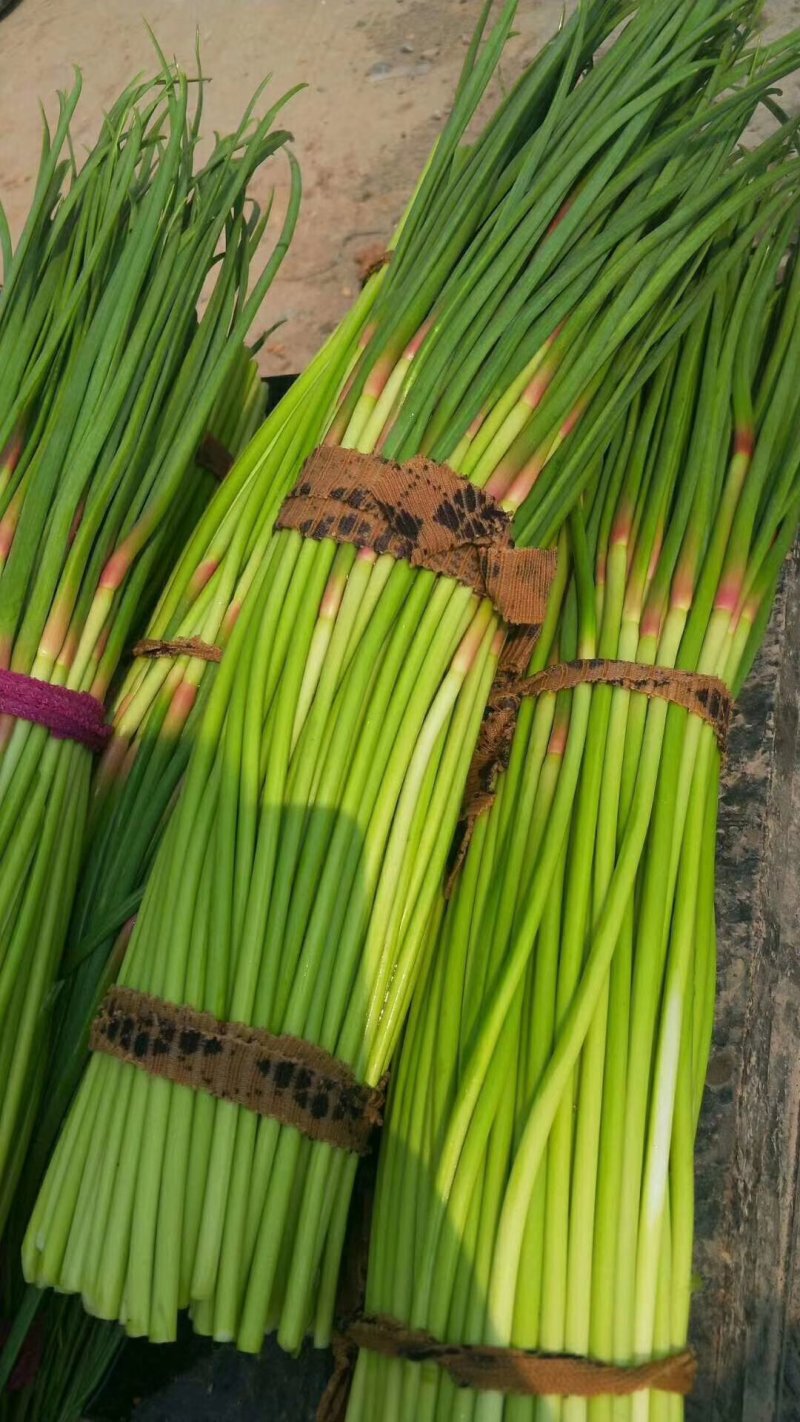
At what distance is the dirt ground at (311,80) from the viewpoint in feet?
7.36

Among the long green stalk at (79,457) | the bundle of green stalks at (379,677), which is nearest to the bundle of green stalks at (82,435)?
the long green stalk at (79,457)

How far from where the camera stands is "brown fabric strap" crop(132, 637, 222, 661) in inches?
43.8

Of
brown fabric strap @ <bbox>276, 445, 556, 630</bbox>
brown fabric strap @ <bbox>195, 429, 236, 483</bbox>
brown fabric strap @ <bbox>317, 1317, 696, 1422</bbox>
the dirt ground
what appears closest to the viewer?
brown fabric strap @ <bbox>317, 1317, 696, 1422</bbox>

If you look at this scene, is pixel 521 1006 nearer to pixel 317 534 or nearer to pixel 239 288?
pixel 317 534

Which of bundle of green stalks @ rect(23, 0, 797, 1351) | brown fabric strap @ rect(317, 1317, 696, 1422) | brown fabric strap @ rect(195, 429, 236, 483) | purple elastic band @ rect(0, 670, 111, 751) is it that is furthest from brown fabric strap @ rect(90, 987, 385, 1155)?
brown fabric strap @ rect(195, 429, 236, 483)

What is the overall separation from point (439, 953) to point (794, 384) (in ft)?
2.18

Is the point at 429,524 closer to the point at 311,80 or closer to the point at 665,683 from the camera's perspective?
the point at 665,683

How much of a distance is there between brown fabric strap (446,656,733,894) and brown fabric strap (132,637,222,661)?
0.29 metres

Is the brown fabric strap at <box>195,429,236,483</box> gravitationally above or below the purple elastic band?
above

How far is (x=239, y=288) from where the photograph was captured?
1.27 m

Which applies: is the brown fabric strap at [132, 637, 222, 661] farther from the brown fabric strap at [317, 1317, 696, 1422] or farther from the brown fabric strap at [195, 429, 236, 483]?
the brown fabric strap at [317, 1317, 696, 1422]

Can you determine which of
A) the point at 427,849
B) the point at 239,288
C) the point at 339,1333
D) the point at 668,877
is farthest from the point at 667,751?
the point at 239,288

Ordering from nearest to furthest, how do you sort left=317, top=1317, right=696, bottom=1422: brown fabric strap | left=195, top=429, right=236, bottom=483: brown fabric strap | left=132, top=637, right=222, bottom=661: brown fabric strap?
left=317, top=1317, right=696, bottom=1422: brown fabric strap, left=132, top=637, right=222, bottom=661: brown fabric strap, left=195, top=429, right=236, bottom=483: brown fabric strap

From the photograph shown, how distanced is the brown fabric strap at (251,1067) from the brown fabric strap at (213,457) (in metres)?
0.80
